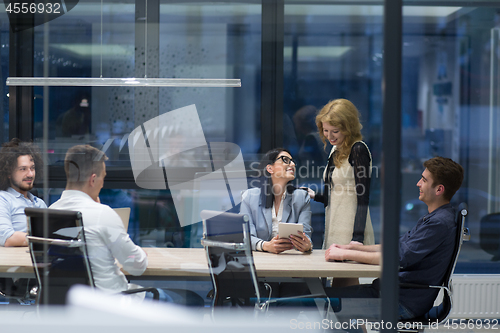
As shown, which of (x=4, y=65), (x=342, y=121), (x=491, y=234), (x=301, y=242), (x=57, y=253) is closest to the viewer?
(x=57, y=253)

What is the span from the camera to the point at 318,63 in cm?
389

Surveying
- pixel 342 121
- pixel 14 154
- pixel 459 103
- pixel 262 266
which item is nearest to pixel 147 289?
pixel 262 266

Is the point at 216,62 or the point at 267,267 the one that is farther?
the point at 216,62

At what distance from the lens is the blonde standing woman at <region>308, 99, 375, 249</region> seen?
124 inches

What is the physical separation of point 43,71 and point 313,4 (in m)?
2.33

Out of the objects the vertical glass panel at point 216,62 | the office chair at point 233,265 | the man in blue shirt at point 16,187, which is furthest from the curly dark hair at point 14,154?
the office chair at point 233,265

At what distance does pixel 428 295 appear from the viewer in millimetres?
2670

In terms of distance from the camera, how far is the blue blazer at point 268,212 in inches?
118

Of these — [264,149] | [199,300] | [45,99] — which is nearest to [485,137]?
[264,149]

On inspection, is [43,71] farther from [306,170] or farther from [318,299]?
[318,299]

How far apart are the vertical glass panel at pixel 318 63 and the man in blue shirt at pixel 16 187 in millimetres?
2027

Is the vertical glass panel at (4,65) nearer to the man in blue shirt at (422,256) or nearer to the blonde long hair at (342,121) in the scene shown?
the blonde long hair at (342,121)

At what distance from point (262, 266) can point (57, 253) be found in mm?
1156

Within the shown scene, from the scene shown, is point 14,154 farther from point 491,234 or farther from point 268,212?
point 491,234
